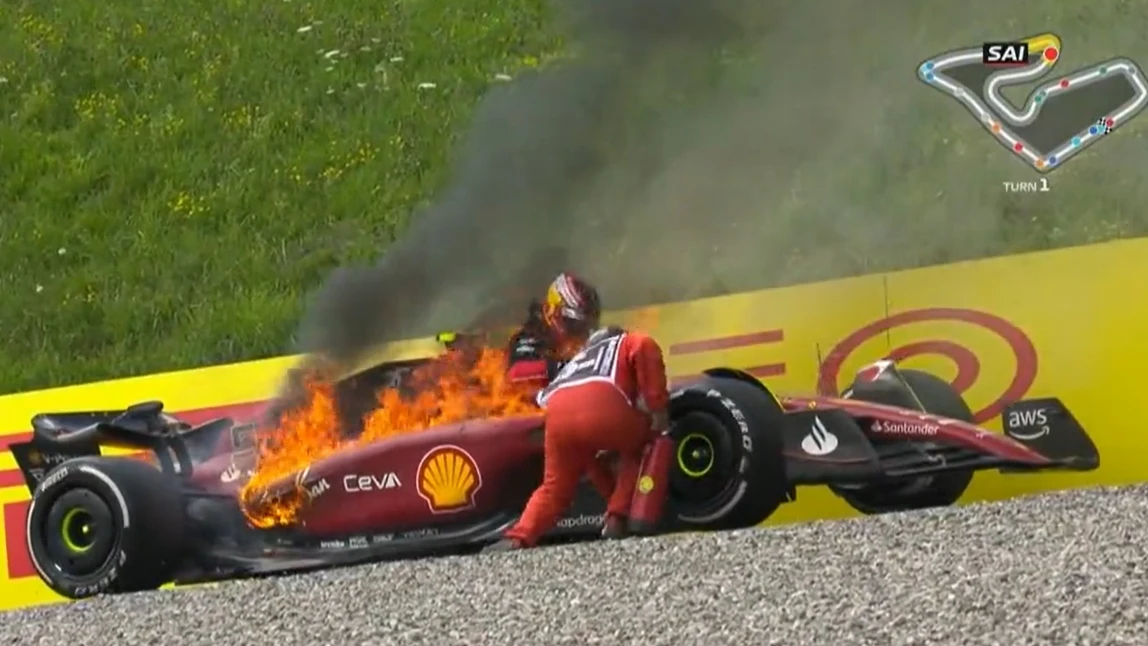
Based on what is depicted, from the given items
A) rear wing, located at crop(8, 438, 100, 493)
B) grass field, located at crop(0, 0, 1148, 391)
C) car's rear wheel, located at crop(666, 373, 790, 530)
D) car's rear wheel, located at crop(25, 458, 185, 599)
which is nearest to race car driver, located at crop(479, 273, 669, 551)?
car's rear wheel, located at crop(666, 373, 790, 530)

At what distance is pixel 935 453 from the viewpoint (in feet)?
15.5

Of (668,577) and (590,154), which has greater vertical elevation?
(590,154)

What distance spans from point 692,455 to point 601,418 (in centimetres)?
32

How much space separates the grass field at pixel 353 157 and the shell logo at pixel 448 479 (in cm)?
82

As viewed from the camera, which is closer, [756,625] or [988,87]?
[756,625]

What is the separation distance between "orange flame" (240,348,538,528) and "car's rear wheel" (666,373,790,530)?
0.52 metres

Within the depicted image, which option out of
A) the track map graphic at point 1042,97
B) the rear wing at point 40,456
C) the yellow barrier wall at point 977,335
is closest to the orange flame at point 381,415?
the yellow barrier wall at point 977,335

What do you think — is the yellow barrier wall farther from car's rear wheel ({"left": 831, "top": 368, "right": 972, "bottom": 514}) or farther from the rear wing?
the rear wing

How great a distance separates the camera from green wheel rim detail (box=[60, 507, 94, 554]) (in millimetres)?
5238

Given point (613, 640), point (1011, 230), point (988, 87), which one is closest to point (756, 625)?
point (613, 640)

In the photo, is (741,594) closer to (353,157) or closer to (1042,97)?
(1042,97)

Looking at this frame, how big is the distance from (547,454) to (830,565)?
102 centimetres

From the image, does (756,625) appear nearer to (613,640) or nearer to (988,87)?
(613,640)

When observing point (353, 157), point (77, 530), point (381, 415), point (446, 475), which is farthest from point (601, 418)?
point (77, 530)
